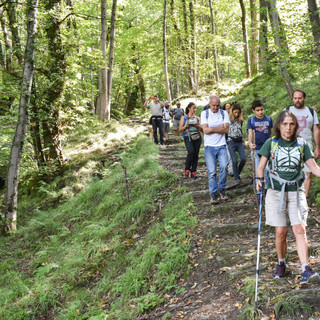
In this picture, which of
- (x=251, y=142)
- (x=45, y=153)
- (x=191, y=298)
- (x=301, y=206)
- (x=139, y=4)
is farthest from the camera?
(x=139, y=4)

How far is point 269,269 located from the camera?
4.07 metres

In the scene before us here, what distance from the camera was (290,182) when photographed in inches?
136

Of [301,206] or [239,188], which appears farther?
[239,188]

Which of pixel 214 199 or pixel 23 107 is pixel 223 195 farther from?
pixel 23 107

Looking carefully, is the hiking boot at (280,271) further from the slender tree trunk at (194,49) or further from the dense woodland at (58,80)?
the slender tree trunk at (194,49)

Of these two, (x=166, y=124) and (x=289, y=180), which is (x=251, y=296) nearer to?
(x=289, y=180)

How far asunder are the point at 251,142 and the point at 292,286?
3131mm

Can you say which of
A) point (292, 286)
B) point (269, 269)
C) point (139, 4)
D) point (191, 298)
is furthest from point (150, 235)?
point (139, 4)

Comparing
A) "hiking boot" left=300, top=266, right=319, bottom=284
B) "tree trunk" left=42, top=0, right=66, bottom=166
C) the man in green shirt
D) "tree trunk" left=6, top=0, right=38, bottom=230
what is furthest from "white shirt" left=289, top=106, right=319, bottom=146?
"tree trunk" left=42, top=0, right=66, bottom=166

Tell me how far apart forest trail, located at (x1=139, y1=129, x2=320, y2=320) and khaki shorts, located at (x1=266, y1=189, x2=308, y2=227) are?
0.74 metres

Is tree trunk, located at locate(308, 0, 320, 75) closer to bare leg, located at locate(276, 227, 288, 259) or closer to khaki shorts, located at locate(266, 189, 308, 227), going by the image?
khaki shorts, located at locate(266, 189, 308, 227)

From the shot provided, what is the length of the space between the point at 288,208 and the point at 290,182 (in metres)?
0.33

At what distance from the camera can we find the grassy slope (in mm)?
4840

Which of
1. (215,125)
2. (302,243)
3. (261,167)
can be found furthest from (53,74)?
(302,243)
